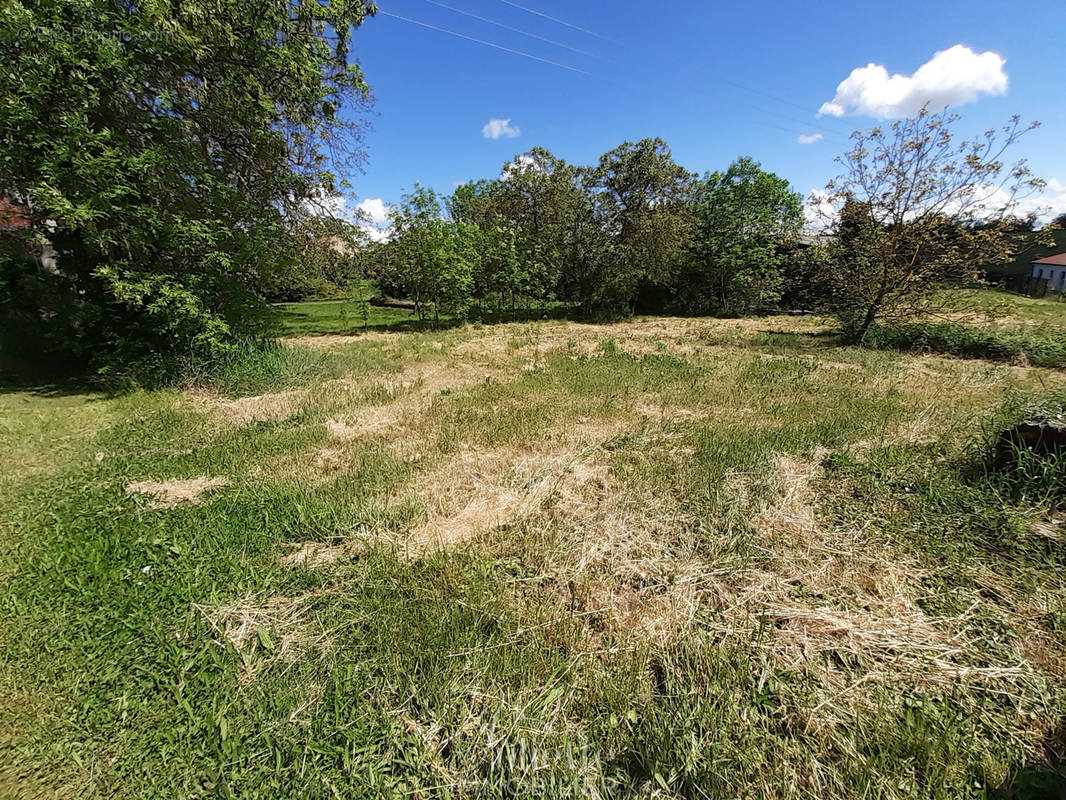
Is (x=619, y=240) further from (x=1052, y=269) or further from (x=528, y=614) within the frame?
(x=1052, y=269)

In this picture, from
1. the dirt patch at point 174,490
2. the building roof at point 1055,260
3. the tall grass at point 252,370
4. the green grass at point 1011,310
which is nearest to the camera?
the dirt patch at point 174,490

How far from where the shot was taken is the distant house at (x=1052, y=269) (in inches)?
987

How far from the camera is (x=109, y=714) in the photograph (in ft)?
5.92

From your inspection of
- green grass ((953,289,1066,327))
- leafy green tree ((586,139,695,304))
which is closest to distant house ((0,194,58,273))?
leafy green tree ((586,139,695,304))

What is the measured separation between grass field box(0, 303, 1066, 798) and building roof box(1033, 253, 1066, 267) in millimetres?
34925

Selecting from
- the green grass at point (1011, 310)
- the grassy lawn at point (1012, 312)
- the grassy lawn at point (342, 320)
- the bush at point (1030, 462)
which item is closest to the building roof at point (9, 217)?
the grassy lawn at point (342, 320)

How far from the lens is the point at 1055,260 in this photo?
84.8 feet

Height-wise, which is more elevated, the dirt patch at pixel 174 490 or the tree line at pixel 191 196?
the tree line at pixel 191 196

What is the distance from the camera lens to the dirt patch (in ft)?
11.3

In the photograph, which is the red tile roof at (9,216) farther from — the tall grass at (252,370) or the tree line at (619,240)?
the tree line at (619,240)

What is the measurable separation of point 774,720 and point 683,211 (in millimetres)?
19619

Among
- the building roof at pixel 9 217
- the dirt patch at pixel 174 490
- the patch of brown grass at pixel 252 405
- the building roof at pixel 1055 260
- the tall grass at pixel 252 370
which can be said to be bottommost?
the dirt patch at pixel 174 490

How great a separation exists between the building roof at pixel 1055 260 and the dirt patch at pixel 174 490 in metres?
42.4

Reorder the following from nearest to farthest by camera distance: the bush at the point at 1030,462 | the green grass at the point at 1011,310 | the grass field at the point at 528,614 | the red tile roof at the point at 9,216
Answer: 1. the grass field at the point at 528,614
2. the bush at the point at 1030,462
3. the red tile roof at the point at 9,216
4. the green grass at the point at 1011,310
